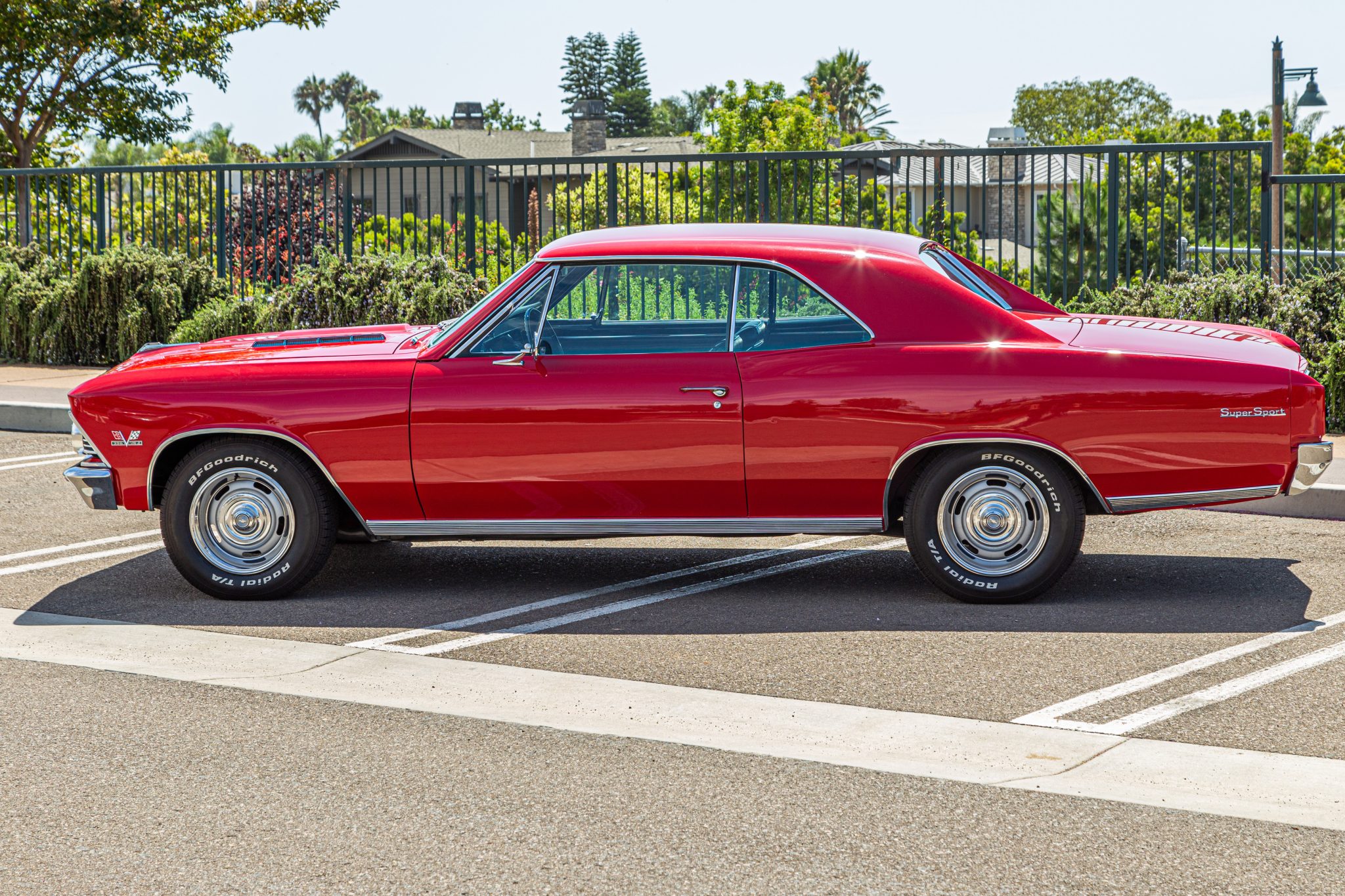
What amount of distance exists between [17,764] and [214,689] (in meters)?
0.91

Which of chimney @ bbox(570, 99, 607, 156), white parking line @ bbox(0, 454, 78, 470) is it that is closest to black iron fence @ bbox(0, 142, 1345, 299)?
white parking line @ bbox(0, 454, 78, 470)

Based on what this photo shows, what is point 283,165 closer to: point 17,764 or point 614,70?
point 17,764

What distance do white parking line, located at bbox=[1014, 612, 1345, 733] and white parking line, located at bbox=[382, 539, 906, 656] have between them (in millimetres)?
2117

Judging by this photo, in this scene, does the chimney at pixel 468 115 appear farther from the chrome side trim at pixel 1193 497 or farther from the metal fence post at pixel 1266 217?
the chrome side trim at pixel 1193 497

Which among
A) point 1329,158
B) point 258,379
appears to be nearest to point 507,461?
point 258,379

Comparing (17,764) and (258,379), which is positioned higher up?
(258,379)

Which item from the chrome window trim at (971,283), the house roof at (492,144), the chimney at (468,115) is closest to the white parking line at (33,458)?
the chrome window trim at (971,283)

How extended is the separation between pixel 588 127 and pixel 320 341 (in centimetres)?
5853

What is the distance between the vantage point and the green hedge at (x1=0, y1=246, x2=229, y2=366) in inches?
637

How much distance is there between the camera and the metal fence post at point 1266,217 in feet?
41.1

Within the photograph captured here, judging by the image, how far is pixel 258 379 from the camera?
22.4 feet

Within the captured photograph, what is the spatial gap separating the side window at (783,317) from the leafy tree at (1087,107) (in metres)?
85.0

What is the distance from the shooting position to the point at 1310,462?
6.48 metres

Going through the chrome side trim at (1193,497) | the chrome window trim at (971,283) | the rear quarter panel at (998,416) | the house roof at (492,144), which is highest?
the house roof at (492,144)
